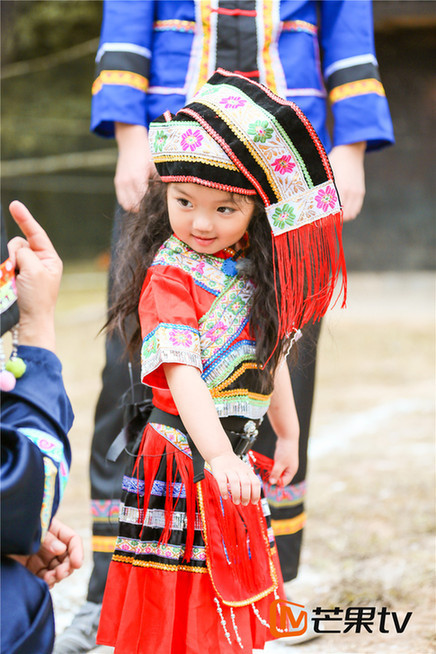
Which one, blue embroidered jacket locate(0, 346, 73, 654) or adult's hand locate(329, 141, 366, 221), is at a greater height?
adult's hand locate(329, 141, 366, 221)

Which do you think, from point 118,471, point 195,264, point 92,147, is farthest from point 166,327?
point 92,147

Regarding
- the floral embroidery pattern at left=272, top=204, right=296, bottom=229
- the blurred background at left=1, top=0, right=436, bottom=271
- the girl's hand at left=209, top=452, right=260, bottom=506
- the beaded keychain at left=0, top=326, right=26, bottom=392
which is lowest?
the girl's hand at left=209, top=452, right=260, bottom=506

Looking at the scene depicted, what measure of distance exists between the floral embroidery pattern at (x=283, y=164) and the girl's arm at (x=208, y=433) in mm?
348

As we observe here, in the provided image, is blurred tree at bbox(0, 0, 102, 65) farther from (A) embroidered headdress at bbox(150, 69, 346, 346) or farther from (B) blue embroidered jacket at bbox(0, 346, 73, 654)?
(B) blue embroidered jacket at bbox(0, 346, 73, 654)

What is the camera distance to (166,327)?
141 cm

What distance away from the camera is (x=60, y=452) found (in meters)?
1.12

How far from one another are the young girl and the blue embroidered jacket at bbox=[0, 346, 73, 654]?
0.90 feet

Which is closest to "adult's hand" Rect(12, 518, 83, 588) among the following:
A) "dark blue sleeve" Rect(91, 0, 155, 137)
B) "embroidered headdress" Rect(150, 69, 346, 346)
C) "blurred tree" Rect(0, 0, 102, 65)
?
"embroidered headdress" Rect(150, 69, 346, 346)

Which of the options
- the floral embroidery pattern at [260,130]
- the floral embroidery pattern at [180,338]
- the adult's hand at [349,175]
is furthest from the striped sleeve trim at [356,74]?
the floral embroidery pattern at [180,338]

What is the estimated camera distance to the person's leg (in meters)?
1.91

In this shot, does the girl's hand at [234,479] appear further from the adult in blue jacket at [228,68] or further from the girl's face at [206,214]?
the adult in blue jacket at [228,68]

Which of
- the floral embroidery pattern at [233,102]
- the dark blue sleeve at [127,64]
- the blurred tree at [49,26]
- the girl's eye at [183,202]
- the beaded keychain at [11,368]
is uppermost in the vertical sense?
the blurred tree at [49,26]

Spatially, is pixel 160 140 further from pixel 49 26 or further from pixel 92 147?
pixel 49 26

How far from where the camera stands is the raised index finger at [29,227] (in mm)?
1187
